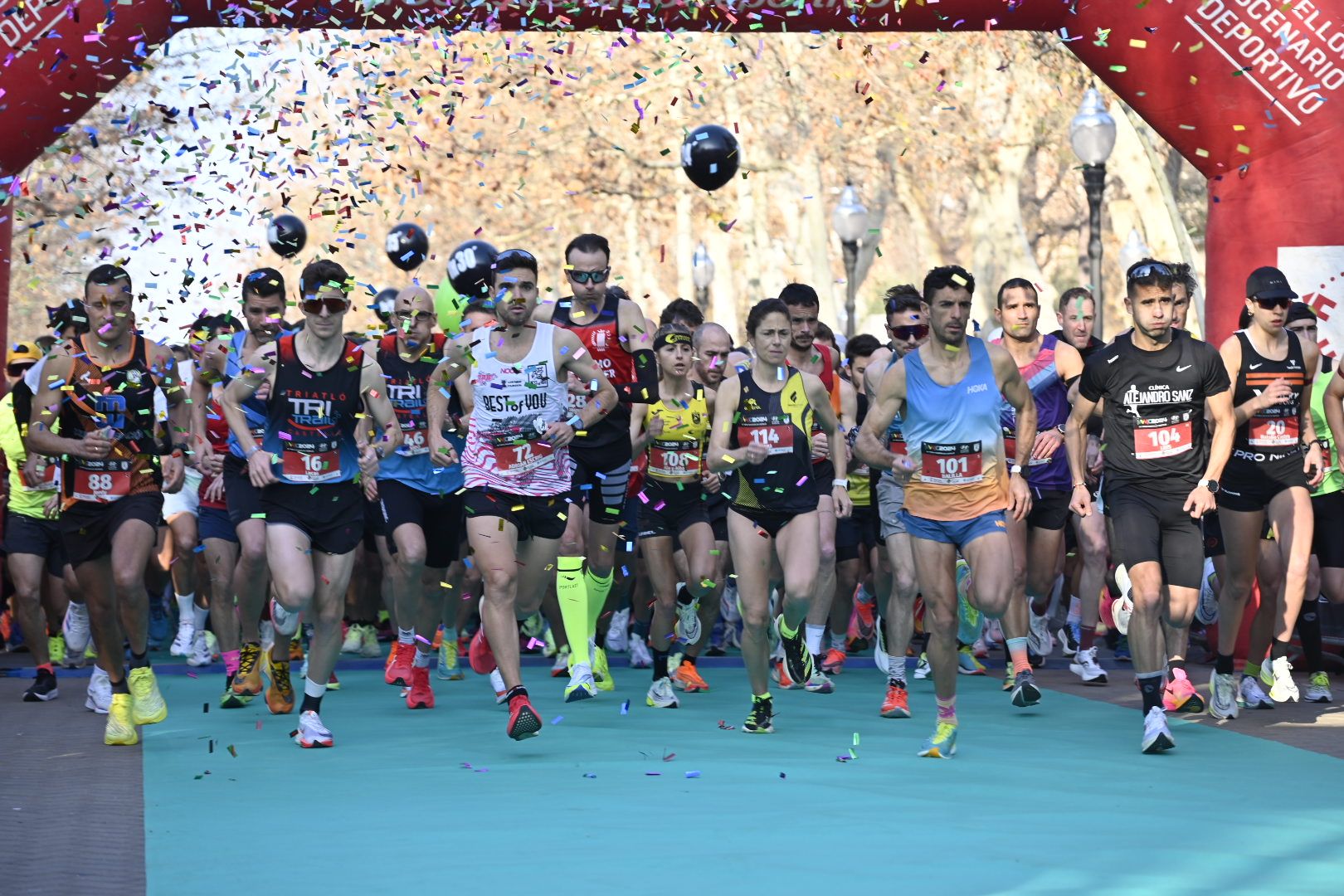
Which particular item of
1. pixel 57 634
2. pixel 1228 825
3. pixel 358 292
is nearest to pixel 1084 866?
pixel 1228 825

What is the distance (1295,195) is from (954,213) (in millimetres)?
31878

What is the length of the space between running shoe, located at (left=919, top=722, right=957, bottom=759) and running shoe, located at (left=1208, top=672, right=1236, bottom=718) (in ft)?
7.74

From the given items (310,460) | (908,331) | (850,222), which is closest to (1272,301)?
(908,331)

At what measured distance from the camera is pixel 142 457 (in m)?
10.0

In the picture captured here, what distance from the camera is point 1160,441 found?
960cm

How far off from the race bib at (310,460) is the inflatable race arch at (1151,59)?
458cm

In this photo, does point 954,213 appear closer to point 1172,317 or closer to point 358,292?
point 358,292

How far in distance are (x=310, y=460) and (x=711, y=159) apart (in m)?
6.02

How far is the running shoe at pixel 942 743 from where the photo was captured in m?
8.88

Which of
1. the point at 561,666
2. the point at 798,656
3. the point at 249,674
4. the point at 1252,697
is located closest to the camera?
the point at 1252,697

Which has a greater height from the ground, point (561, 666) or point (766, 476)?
point (766, 476)

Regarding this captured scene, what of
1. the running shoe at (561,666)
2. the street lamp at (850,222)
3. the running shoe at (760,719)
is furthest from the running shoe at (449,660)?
the street lamp at (850,222)

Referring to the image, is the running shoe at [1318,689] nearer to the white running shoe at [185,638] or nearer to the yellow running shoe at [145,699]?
the yellow running shoe at [145,699]

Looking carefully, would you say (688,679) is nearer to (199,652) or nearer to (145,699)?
(145,699)
